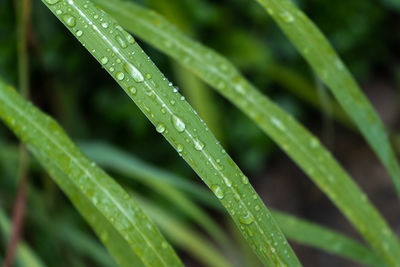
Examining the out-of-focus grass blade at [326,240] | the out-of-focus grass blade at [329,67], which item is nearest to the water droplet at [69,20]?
the out-of-focus grass blade at [329,67]

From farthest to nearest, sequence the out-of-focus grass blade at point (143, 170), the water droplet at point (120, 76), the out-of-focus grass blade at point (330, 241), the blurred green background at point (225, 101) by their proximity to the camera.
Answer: the blurred green background at point (225, 101) < the out-of-focus grass blade at point (143, 170) < the out-of-focus grass blade at point (330, 241) < the water droplet at point (120, 76)

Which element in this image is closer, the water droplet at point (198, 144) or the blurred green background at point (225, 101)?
the water droplet at point (198, 144)

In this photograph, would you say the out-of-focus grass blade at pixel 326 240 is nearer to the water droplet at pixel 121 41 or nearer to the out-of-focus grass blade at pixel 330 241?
the out-of-focus grass blade at pixel 330 241

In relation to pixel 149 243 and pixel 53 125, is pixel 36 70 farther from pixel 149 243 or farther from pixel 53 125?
pixel 149 243

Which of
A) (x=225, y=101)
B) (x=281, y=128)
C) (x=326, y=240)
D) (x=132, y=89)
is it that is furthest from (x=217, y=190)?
(x=225, y=101)

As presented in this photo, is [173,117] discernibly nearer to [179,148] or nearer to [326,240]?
[179,148]

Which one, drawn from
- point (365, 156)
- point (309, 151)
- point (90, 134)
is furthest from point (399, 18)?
point (309, 151)
